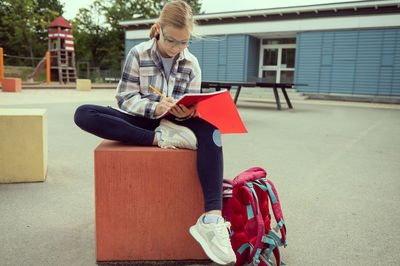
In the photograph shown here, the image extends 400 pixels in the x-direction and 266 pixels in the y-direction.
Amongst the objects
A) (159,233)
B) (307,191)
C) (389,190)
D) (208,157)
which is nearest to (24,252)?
(159,233)

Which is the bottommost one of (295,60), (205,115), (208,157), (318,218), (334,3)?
(318,218)

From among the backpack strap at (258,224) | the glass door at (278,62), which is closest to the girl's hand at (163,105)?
the backpack strap at (258,224)

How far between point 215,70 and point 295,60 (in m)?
4.20

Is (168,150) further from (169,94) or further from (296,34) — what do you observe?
(296,34)

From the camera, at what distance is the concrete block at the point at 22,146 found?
245cm

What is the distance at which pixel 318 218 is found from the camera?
2039 millimetres

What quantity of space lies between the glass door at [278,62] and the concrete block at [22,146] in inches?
590

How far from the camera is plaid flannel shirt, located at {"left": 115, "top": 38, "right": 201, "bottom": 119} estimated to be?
5.43 ft

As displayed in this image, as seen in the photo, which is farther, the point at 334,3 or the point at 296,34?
the point at 296,34

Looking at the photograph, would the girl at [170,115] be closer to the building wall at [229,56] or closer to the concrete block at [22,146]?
the concrete block at [22,146]

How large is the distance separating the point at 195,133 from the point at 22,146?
5.32 ft

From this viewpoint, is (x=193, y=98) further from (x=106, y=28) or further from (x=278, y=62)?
(x=106, y=28)

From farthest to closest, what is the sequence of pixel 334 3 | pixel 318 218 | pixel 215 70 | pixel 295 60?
pixel 215 70, pixel 295 60, pixel 334 3, pixel 318 218

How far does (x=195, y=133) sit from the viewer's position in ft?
5.02
